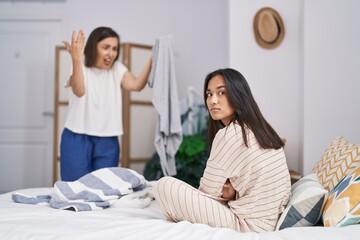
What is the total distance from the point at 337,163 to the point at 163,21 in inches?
118

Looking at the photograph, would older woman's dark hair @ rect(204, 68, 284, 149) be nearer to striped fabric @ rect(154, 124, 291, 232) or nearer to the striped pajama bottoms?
striped fabric @ rect(154, 124, 291, 232)

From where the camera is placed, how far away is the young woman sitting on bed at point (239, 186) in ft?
4.86

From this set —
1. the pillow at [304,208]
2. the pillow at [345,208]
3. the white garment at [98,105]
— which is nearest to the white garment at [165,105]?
the white garment at [98,105]

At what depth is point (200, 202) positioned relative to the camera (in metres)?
1.48

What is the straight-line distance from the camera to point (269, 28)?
9.78 ft

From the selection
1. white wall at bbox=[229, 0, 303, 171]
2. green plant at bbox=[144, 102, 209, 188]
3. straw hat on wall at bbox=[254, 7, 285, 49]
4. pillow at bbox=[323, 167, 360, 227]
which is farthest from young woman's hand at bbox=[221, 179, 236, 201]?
green plant at bbox=[144, 102, 209, 188]

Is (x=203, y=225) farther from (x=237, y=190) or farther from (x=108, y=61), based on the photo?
(x=108, y=61)

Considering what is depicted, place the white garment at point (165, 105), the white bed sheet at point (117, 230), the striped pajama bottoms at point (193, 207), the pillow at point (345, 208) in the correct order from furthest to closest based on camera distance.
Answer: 1. the white garment at point (165, 105)
2. the striped pajama bottoms at point (193, 207)
3. the pillow at point (345, 208)
4. the white bed sheet at point (117, 230)

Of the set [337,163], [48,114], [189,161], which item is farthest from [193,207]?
[48,114]

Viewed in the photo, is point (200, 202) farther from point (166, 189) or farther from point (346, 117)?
point (346, 117)

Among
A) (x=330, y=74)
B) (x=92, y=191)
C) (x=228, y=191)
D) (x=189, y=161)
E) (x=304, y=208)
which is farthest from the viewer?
(x=189, y=161)

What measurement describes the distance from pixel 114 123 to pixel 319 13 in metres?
1.48

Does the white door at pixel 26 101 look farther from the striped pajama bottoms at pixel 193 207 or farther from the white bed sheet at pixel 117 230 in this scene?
the striped pajama bottoms at pixel 193 207

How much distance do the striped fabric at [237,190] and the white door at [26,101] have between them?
306 centimetres
